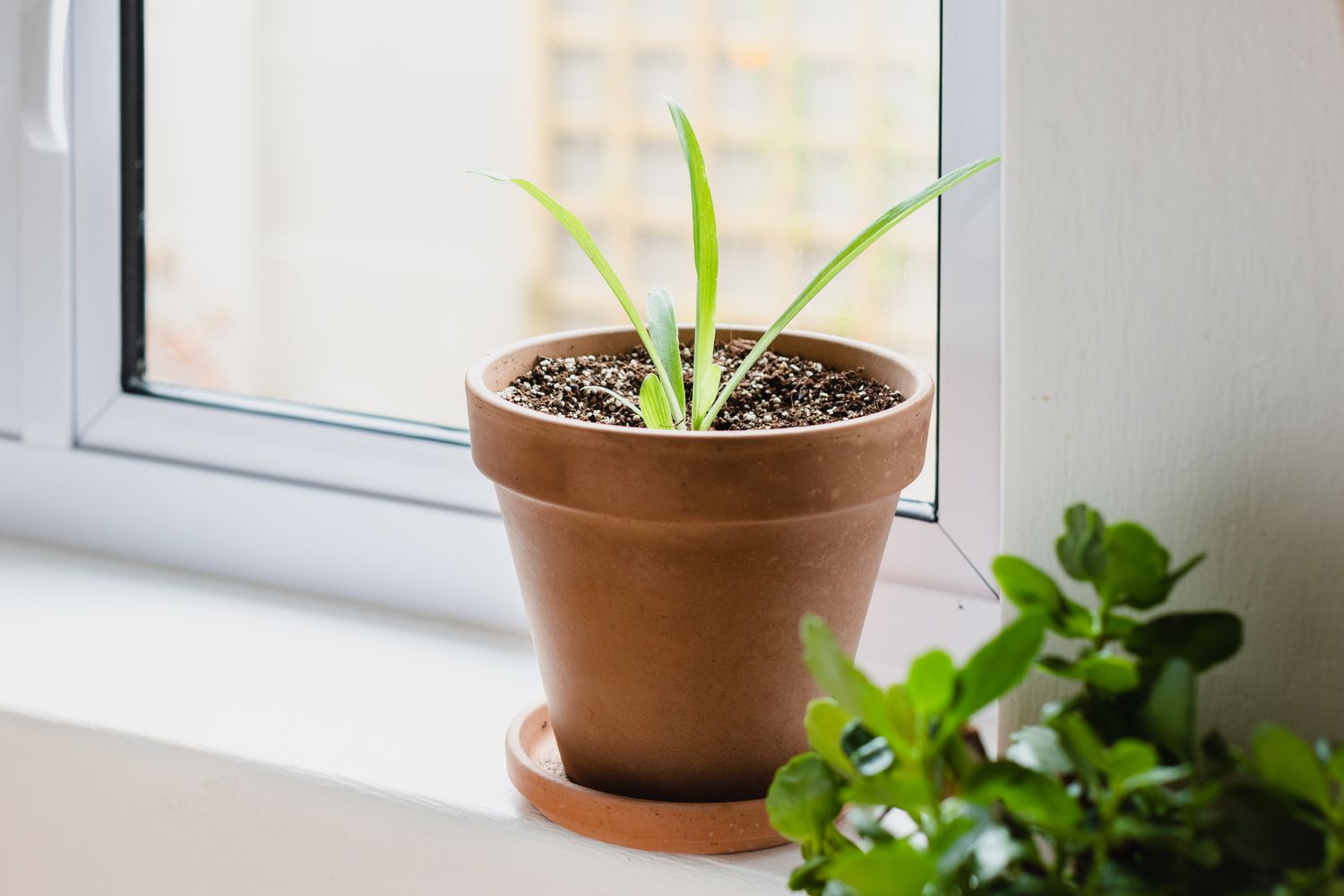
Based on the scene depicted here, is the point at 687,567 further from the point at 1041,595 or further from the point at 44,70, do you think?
the point at 44,70

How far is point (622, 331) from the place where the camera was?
906 millimetres

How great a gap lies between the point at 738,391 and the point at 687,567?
177mm

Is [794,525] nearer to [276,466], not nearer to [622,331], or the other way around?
[622,331]

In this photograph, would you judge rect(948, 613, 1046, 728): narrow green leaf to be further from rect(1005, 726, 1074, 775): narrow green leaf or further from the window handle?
the window handle

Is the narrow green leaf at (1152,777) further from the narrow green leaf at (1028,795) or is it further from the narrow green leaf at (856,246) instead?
the narrow green leaf at (856,246)

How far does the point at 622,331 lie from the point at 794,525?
258mm

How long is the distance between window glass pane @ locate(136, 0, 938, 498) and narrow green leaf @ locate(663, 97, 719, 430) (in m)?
0.23

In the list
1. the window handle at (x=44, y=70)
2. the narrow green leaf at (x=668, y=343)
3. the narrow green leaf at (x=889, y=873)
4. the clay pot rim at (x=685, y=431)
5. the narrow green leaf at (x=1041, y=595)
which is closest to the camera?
the narrow green leaf at (x=889, y=873)

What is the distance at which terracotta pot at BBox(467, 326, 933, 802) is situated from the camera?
682 mm

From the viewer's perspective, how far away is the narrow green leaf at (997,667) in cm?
46

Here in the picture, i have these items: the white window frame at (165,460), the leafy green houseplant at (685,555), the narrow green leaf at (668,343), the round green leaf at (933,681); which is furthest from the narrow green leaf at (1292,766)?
the white window frame at (165,460)

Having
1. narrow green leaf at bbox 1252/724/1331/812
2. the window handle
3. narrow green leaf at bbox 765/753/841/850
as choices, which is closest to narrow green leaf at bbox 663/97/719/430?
narrow green leaf at bbox 765/753/841/850

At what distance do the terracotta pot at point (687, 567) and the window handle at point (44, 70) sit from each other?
0.53 m

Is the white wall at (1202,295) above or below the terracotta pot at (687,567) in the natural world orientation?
above
